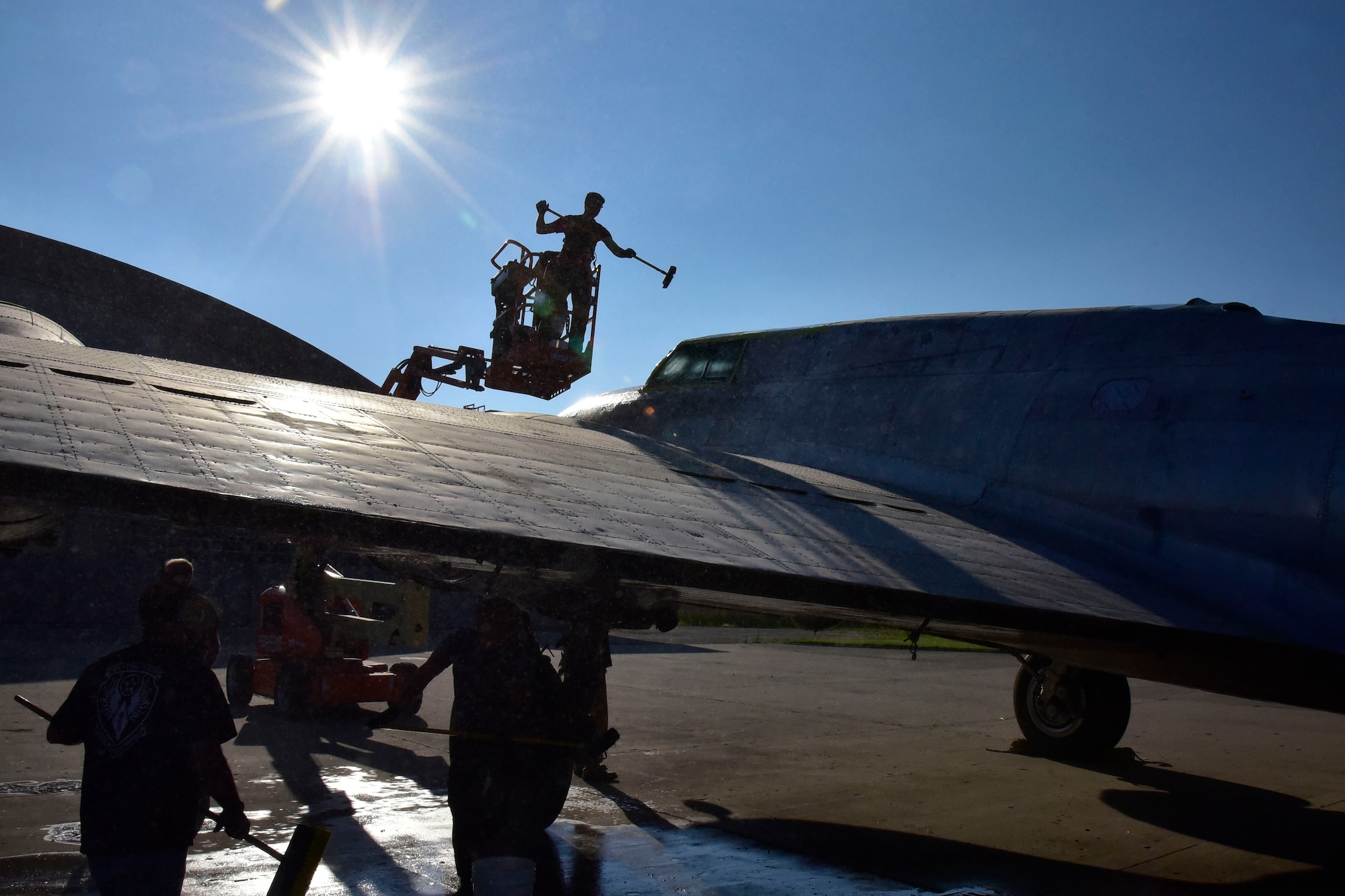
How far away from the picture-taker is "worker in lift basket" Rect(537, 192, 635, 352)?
1177 cm

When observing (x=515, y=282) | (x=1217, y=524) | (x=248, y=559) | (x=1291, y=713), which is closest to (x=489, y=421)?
(x=1217, y=524)

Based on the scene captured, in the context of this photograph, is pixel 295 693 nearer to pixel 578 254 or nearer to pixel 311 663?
pixel 311 663

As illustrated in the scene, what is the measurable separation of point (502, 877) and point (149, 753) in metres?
1.79

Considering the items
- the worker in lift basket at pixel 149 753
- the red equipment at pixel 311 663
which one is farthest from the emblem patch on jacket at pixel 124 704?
the red equipment at pixel 311 663

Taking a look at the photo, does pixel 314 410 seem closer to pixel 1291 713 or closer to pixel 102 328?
pixel 1291 713

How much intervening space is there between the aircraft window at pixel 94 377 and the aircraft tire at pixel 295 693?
6.28 metres

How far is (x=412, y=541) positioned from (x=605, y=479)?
1.82 metres

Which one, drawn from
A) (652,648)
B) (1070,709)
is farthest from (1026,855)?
(652,648)

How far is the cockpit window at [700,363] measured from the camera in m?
10.5

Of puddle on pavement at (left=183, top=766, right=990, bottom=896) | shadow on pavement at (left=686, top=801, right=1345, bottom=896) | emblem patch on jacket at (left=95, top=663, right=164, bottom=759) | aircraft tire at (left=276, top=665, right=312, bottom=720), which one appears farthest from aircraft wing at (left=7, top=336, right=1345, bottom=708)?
aircraft tire at (left=276, top=665, right=312, bottom=720)

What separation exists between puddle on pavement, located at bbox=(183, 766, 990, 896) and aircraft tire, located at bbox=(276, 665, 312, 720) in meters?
3.83

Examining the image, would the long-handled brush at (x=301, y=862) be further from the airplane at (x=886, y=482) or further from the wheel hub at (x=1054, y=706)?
the wheel hub at (x=1054, y=706)

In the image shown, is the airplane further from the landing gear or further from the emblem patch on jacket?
the landing gear

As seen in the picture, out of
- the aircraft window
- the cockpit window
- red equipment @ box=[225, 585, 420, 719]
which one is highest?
the cockpit window
